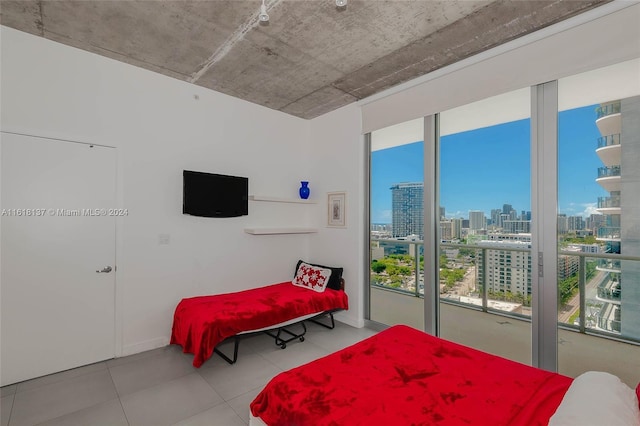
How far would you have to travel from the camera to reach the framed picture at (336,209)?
4316 millimetres

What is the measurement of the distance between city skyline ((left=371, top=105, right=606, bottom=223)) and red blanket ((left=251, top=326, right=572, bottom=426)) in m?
1.64

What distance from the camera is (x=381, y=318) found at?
4.08 meters

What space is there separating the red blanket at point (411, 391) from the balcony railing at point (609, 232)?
4.60 feet

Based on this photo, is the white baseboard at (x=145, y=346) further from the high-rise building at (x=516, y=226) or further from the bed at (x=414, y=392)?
the high-rise building at (x=516, y=226)

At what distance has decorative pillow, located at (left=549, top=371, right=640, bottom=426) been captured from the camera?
1082mm

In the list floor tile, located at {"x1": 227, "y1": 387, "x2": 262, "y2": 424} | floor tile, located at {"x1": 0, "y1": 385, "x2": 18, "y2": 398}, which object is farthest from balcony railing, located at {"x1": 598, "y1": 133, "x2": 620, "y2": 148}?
floor tile, located at {"x1": 0, "y1": 385, "x2": 18, "y2": 398}

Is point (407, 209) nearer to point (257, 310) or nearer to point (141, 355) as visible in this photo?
point (257, 310)

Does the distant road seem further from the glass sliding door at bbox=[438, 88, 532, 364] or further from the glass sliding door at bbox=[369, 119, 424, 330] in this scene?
the glass sliding door at bbox=[369, 119, 424, 330]

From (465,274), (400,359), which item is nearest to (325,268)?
(465,274)

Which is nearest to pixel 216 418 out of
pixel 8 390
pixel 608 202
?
pixel 8 390

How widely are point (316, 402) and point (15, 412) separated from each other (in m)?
2.44

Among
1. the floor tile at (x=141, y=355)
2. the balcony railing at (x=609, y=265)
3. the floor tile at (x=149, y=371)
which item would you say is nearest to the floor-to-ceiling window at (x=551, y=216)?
the balcony railing at (x=609, y=265)

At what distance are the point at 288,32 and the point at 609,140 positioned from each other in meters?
2.82

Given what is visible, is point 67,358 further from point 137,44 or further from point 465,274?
point 465,274
